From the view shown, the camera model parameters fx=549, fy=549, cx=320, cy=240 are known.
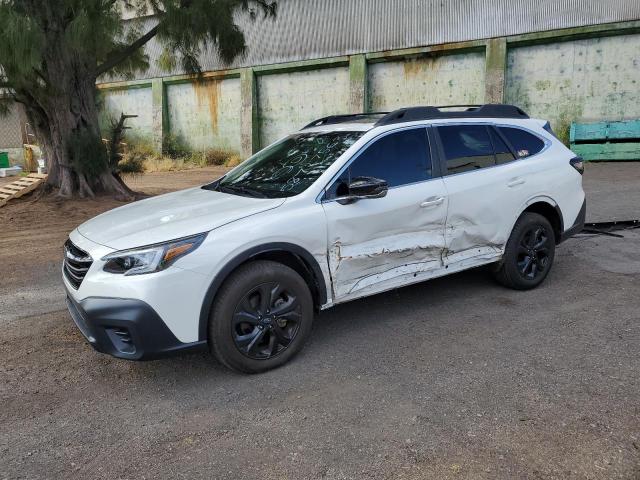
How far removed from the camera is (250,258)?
3.57 meters

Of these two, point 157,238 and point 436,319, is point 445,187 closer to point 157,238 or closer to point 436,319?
point 436,319

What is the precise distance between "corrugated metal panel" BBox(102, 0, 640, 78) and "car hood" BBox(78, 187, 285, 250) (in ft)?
38.3

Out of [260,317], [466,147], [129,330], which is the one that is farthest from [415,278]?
[129,330]

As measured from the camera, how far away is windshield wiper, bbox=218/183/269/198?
414cm

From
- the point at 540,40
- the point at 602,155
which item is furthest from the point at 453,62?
the point at 602,155

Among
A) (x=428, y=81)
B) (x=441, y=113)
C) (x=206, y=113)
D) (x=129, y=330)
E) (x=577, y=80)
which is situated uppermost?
(x=428, y=81)

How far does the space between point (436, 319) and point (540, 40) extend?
607 inches

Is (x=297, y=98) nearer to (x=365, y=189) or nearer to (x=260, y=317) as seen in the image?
(x=365, y=189)

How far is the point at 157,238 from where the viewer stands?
11.1ft

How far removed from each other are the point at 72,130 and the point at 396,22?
41.5ft

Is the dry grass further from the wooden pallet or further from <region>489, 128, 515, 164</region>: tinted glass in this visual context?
<region>489, 128, 515, 164</region>: tinted glass

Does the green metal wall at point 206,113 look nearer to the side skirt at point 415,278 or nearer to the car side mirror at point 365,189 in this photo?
the side skirt at point 415,278

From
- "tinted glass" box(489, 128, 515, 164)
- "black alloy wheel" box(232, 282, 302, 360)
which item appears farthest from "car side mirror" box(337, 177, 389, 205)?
"tinted glass" box(489, 128, 515, 164)

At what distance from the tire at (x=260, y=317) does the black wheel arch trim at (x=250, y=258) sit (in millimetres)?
59
